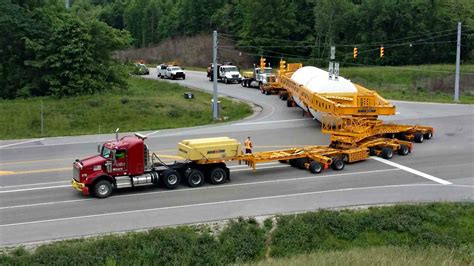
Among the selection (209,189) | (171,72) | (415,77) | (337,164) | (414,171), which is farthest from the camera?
(415,77)

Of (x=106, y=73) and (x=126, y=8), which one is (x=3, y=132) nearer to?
(x=106, y=73)

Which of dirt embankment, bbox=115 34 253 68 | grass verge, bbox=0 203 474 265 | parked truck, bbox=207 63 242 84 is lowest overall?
grass verge, bbox=0 203 474 265

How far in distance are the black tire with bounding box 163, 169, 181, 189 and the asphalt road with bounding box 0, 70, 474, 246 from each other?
0.98ft

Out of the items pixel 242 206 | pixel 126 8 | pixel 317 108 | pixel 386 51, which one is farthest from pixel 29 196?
pixel 126 8

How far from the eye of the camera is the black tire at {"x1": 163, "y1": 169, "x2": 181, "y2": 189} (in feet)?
74.9

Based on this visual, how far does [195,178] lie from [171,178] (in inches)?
37.6

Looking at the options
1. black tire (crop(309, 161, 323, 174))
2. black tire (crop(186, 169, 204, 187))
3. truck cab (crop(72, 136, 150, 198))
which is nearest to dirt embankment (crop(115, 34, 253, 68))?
black tire (crop(309, 161, 323, 174))

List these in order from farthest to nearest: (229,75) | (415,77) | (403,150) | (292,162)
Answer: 1. (415,77)
2. (229,75)
3. (403,150)
4. (292,162)

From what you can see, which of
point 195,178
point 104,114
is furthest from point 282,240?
→ point 104,114

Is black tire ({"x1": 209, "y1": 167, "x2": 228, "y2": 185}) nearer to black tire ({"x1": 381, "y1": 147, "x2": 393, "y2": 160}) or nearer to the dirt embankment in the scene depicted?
black tire ({"x1": 381, "y1": 147, "x2": 393, "y2": 160})

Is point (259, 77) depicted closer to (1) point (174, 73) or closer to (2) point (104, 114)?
(1) point (174, 73)

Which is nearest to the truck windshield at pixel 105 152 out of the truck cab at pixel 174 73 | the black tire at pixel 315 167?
the black tire at pixel 315 167

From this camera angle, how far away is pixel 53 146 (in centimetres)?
3294

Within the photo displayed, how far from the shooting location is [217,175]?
935 inches
